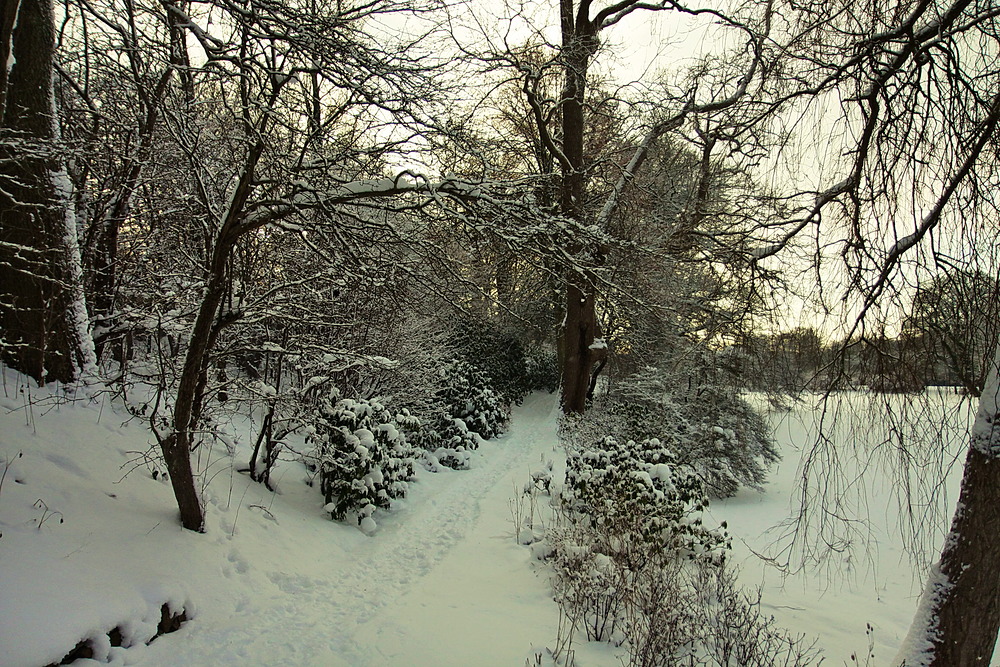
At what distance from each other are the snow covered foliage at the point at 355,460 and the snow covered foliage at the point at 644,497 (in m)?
2.34

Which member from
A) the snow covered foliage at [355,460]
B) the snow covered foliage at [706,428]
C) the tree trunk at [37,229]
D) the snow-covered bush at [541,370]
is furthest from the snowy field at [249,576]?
the snow-covered bush at [541,370]

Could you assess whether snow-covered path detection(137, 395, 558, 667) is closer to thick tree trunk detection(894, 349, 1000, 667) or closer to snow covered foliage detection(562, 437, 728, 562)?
snow covered foliage detection(562, 437, 728, 562)

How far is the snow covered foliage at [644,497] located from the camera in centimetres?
561

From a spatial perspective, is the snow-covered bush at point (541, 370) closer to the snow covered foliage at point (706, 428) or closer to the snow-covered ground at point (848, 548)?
the snow covered foliage at point (706, 428)

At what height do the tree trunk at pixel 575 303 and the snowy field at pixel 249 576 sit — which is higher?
the tree trunk at pixel 575 303

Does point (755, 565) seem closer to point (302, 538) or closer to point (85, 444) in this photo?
point (302, 538)

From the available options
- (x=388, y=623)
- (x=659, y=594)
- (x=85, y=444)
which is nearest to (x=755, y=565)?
Answer: (x=659, y=594)

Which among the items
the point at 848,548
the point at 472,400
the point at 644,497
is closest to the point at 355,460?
the point at 644,497

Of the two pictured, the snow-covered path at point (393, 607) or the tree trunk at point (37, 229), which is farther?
the tree trunk at point (37, 229)

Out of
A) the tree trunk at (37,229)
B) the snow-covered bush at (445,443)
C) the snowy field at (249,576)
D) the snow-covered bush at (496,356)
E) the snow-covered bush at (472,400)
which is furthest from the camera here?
the snow-covered bush at (496,356)

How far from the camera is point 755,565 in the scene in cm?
718

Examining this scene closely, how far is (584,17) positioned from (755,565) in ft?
35.7

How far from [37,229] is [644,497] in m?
6.48

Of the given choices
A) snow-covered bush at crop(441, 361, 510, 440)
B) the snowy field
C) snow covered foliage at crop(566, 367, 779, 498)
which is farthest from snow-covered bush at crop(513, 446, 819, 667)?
snow-covered bush at crop(441, 361, 510, 440)
